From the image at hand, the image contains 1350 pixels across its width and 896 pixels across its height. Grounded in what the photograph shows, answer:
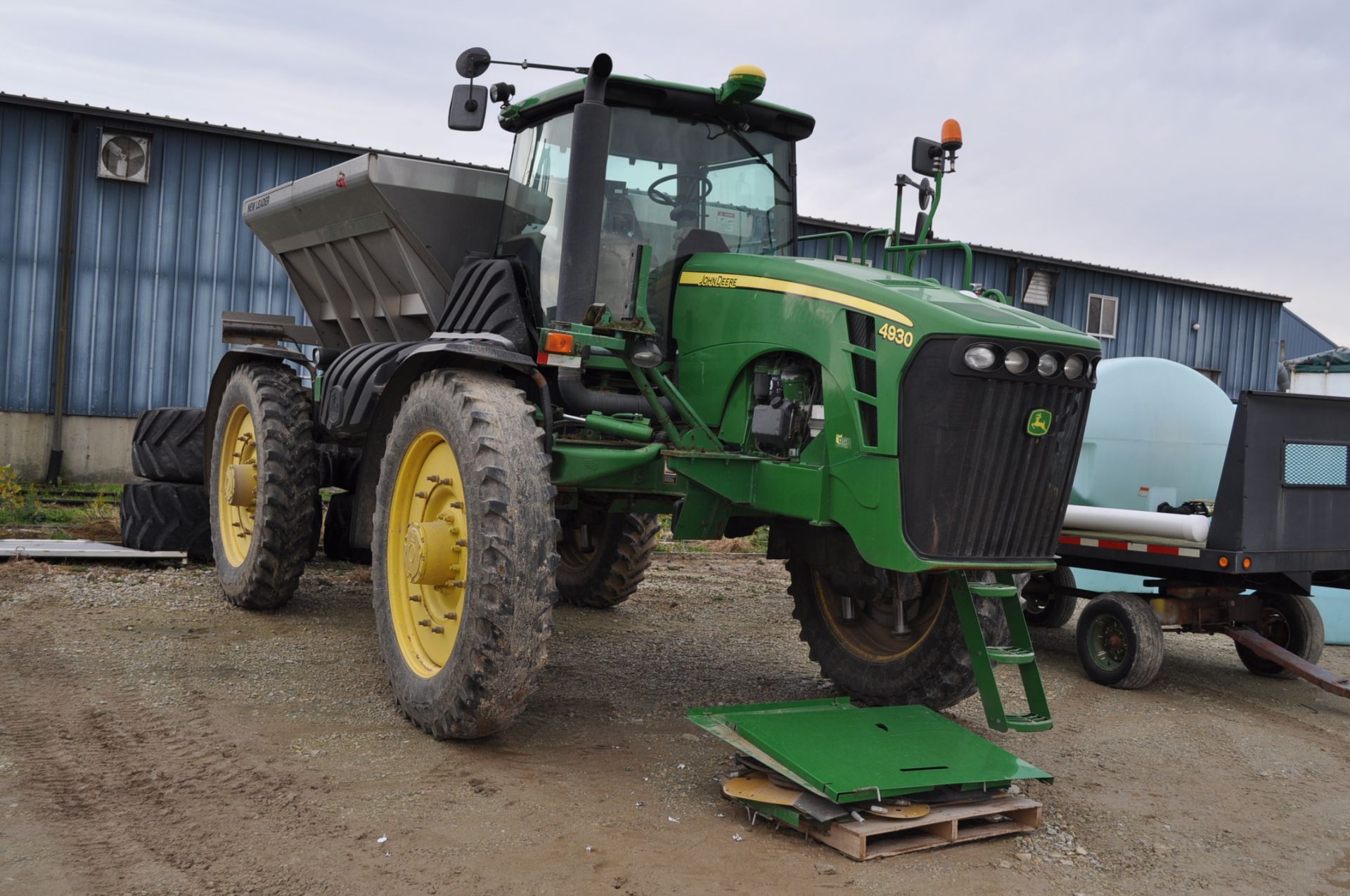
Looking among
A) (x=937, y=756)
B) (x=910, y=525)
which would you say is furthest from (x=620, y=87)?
(x=937, y=756)

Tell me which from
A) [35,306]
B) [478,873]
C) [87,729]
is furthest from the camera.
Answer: [35,306]

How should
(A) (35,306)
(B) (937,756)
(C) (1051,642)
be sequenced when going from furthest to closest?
1. (A) (35,306)
2. (C) (1051,642)
3. (B) (937,756)

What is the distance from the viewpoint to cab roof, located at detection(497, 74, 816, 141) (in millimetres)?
5531

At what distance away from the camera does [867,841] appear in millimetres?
4008

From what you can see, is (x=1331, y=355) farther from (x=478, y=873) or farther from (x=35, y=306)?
(x=478, y=873)

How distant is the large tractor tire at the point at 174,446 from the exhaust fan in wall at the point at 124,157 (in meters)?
6.48

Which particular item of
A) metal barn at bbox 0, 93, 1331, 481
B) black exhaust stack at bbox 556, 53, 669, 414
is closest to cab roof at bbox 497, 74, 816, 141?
black exhaust stack at bbox 556, 53, 669, 414

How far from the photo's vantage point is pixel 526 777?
450 centimetres

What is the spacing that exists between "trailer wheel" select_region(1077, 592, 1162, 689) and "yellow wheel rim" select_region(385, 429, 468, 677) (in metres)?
4.09

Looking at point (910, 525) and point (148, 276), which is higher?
A: point (148, 276)

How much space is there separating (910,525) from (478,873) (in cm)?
203

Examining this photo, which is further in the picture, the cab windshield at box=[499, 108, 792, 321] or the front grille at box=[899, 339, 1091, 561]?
the cab windshield at box=[499, 108, 792, 321]

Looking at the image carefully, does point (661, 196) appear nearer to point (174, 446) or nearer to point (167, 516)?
point (174, 446)

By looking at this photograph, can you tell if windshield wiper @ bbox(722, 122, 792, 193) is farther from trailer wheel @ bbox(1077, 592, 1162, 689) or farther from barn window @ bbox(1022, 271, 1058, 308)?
barn window @ bbox(1022, 271, 1058, 308)
